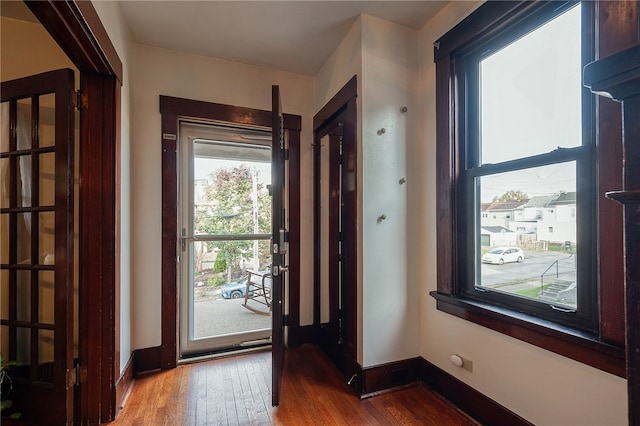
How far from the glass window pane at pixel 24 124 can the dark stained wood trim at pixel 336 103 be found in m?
2.00

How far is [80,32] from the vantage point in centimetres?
130

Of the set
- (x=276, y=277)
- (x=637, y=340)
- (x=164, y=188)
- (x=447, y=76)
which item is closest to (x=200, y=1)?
(x=164, y=188)

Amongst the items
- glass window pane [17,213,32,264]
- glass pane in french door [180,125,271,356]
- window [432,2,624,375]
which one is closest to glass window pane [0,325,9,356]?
glass window pane [17,213,32,264]

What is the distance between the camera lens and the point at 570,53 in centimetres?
132

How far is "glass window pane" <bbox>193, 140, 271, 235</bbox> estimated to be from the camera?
8.27 feet

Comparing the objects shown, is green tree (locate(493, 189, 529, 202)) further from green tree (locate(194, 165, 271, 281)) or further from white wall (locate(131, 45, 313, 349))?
white wall (locate(131, 45, 313, 349))

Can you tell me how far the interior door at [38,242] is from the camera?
1.56 metres

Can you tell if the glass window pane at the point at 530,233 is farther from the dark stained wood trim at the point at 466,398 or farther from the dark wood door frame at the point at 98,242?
the dark wood door frame at the point at 98,242

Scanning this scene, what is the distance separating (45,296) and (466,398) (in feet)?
8.72

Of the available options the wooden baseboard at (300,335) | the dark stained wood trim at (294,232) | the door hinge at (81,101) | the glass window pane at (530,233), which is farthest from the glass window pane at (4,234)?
the glass window pane at (530,233)

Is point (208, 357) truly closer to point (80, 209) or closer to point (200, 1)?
point (80, 209)

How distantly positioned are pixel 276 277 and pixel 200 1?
1.82 metres

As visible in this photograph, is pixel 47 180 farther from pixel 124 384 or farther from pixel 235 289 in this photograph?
pixel 235 289

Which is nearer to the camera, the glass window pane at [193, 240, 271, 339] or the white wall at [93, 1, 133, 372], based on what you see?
the white wall at [93, 1, 133, 372]
